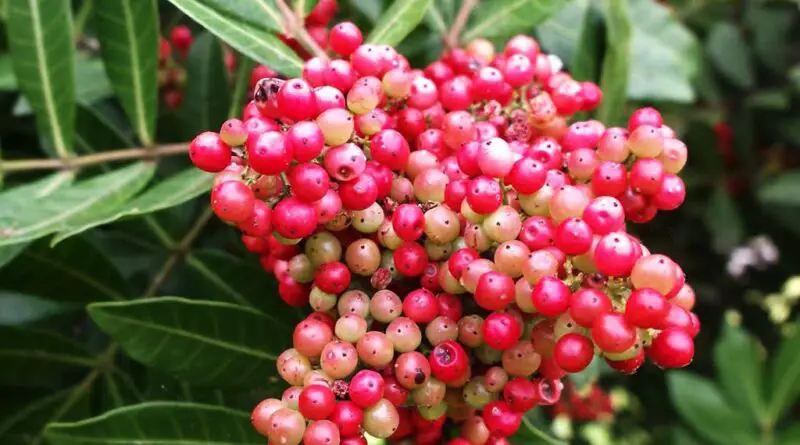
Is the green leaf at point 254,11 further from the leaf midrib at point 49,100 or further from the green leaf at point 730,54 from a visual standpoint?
the green leaf at point 730,54

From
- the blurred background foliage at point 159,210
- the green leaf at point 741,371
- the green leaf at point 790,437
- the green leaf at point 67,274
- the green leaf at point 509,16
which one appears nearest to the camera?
the blurred background foliage at point 159,210

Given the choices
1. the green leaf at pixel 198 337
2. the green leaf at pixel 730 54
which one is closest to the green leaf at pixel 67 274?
the green leaf at pixel 198 337

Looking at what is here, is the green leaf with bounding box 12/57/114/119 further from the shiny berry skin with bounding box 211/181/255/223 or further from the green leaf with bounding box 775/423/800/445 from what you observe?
the green leaf with bounding box 775/423/800/445

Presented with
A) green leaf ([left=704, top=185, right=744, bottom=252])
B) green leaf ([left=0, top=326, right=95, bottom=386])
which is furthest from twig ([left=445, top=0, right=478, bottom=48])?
green leaf ([left=704, top=185, right=744, bottom=252])

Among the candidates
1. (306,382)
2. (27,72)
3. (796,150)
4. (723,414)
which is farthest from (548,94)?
(796,150)

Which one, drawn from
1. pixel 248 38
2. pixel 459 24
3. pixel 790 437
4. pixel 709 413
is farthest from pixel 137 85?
pixel 790 437

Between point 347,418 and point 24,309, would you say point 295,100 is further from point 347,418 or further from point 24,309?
point 24,309
